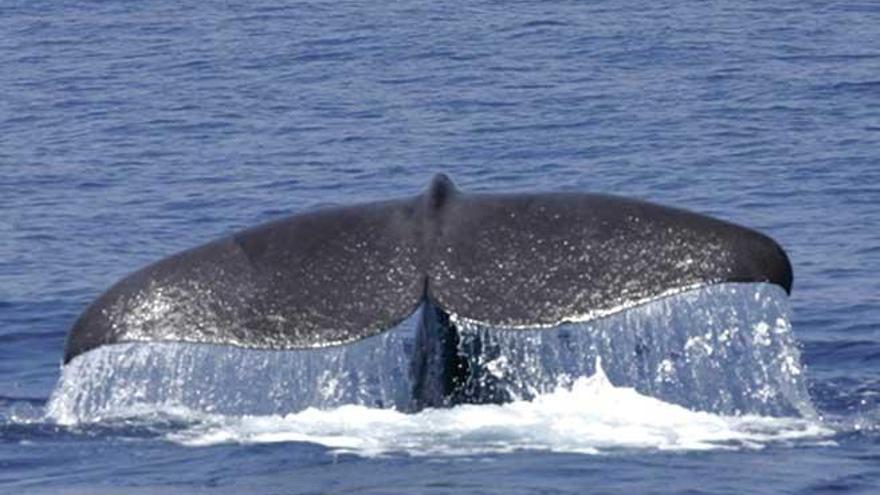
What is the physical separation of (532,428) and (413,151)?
38.2ft

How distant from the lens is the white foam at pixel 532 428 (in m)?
10.9

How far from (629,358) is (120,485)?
3.37 metres

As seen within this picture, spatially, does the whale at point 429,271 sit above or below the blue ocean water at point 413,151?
above

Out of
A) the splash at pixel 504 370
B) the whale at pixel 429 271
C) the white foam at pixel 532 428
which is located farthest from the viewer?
the splash at pixel 504 370

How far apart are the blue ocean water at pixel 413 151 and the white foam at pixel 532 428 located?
7cm

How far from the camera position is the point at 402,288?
389 inches

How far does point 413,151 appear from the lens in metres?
22.6

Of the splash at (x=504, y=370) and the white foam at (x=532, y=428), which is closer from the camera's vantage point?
the white foam at (x=532, y=428)

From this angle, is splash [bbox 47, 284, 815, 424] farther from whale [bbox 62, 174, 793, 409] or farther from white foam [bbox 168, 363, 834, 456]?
whale [bbox 62, 174, 793, 409]

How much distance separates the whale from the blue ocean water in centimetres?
83

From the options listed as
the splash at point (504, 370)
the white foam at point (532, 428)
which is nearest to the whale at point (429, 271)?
the splash at point (504, 370)

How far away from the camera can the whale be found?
9.80m

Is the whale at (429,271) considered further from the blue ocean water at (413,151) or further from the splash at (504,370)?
the blue ocean water at (413,151)

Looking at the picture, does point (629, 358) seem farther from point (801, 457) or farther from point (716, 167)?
point (716, 167)
